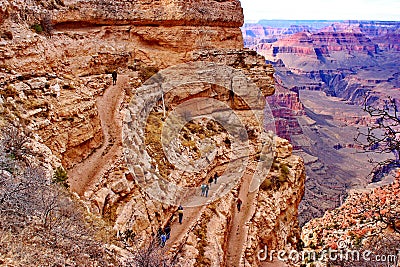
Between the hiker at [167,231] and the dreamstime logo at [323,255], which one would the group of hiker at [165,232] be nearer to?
the hiker at [167,231]

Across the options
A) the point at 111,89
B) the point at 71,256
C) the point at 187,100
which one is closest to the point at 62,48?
the point at 111,89

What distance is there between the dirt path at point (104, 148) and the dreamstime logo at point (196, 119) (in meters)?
0.58

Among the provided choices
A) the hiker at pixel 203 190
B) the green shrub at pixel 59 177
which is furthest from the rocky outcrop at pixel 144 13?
the green shrub at pixel 59 177

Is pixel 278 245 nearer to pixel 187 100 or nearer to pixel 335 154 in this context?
→ pixel 187 100

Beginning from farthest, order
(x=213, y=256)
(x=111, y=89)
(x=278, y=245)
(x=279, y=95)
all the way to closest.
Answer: (x=279, y=95) < (x=278, y=245) < (x=111, y=89) < (x=213, y=256)

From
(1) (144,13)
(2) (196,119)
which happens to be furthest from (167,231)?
(1) (144,13)

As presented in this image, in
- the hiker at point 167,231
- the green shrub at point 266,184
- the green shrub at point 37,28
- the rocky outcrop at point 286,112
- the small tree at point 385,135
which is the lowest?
the small tree at point 385,135

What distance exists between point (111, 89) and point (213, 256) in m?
11.9

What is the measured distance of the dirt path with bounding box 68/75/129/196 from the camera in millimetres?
16828

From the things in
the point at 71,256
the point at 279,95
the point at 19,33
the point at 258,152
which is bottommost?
the point at 71,256

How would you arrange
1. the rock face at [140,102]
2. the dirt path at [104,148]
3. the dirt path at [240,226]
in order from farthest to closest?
the dirt path at [240,226]
the rock face at [140,102]
the dirt path at [104,148]

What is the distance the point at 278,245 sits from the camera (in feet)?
88.2

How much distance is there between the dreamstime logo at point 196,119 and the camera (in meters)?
20.7
